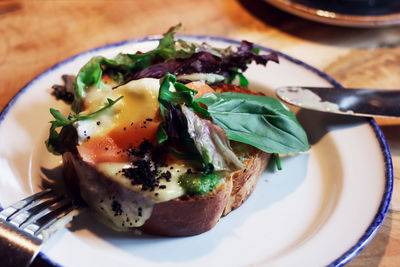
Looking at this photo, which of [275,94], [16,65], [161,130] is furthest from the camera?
[16,65]

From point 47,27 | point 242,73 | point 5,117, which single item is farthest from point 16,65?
point 242,73

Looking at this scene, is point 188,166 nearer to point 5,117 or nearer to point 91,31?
point 5,117

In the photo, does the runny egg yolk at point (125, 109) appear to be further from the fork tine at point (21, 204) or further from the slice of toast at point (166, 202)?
the fork tine at point (21, 204)

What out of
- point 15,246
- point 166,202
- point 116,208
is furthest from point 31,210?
point 166,202

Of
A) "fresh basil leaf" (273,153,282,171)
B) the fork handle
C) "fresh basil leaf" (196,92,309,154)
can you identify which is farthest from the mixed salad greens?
the fork handle

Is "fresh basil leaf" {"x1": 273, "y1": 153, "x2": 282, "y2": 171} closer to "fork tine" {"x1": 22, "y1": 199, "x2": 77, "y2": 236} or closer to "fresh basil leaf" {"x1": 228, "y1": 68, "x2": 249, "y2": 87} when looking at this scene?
"fresh basil leaf" {"x1": 228, "y1": 68, "x2": 249, "y2": 87}

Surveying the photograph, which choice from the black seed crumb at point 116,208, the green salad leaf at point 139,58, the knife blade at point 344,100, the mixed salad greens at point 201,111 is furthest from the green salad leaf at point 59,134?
the knife blade at point 344,100
